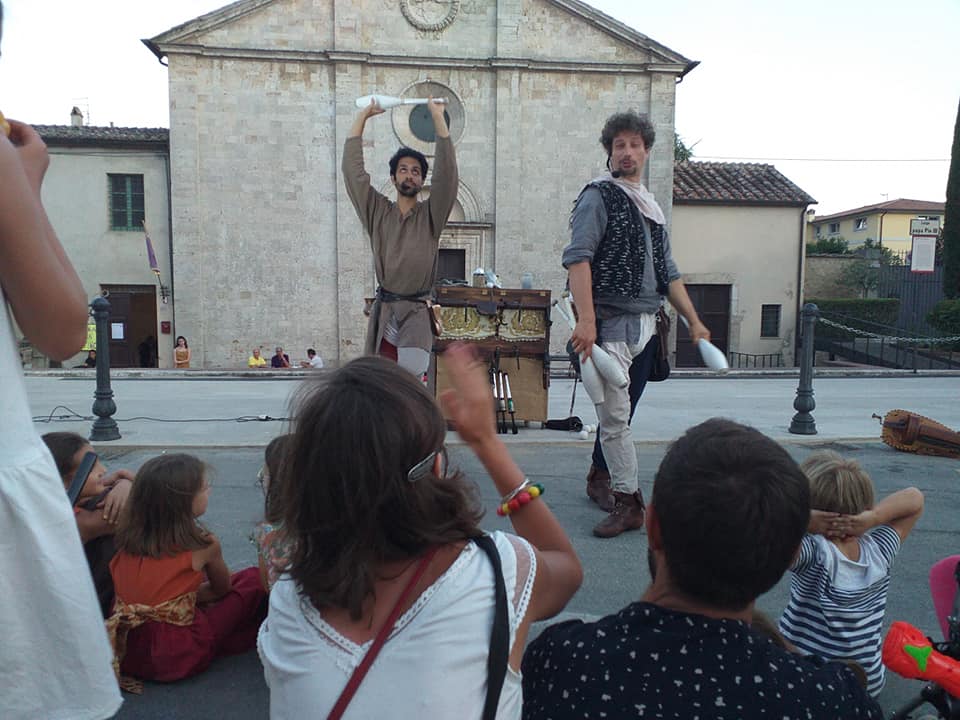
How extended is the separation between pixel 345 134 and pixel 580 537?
17.9 metres

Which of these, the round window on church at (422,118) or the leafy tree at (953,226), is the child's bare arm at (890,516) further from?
the leafy tree at (953,226)

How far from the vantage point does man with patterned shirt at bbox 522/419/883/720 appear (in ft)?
4.09

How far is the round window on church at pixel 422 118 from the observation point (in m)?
20.3

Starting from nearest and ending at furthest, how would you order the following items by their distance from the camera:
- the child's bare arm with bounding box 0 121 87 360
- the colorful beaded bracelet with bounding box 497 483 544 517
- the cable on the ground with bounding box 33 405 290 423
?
the child's bare arm with bounding box 0 121 87 360, the colorful beaded bracelet with bounding box 497 483 544 517, the cable on the ground with bounding box 33 405 290 423

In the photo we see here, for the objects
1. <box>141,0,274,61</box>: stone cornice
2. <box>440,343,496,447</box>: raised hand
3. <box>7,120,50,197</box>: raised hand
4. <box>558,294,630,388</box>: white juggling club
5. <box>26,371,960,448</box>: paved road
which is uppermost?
<box>141,0,274,61</box>: stone cornice

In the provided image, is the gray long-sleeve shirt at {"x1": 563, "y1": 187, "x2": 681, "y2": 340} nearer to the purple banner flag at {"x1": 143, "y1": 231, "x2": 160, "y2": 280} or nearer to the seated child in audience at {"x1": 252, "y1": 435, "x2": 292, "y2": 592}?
the seated child in audience at {"x1": 252, "y1": 435, "x2": 292, "y2": 592}

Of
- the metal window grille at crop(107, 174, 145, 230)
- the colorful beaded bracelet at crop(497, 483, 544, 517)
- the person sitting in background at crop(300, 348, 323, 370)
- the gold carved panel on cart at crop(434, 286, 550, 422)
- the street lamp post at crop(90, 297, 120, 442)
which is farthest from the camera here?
the metal window grille at crop(107, 174, 145, 230)

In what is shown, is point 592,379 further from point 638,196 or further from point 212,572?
point 212,572

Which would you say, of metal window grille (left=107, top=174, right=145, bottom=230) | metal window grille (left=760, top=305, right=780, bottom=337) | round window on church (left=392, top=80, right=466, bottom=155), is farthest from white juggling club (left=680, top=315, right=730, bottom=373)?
metal window grille (left=760, top=305, right=780, bottom=337)

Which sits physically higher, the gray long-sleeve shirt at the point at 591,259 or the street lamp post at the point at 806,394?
the gray long-sleeve shirt at the point at 591,259

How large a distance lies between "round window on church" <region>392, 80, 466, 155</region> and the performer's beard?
1675cm

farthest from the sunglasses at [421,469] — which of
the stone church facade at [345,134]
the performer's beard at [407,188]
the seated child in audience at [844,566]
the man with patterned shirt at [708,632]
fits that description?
the stone church facade at [345,134]

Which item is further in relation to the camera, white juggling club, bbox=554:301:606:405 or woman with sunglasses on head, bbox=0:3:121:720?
white juggling club, bbox=554:301:606:405

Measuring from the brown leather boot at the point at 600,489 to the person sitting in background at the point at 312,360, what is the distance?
1488 centimetres
